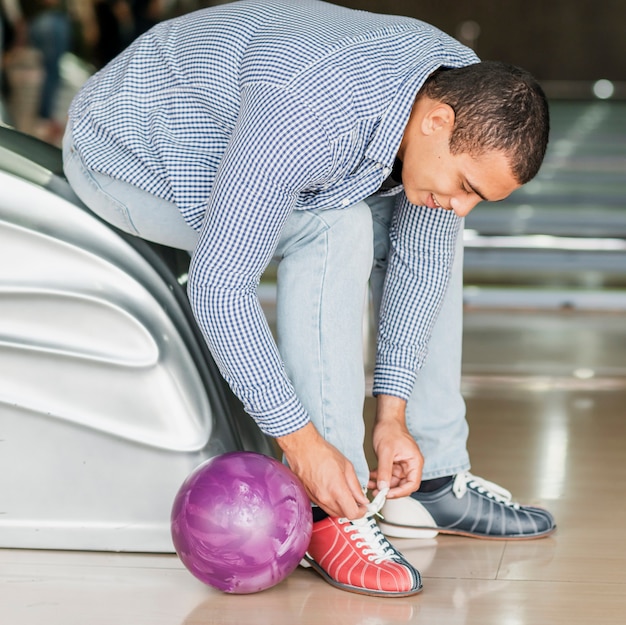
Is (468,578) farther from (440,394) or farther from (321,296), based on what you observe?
(321,296)

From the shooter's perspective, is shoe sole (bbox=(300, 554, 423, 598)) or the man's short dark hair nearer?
the man's short dark hair

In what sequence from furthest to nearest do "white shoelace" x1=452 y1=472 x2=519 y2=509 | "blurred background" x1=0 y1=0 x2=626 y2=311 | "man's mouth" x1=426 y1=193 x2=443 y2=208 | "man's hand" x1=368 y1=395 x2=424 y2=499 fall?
"blurred background" x1=0 y1=0 x2=626 y2=311 → "white shoelace" x1=452 y1=472 x2=519 y2=509 → "man's hand" x1=368 y1=395 x2=424 y2=499 → "man's mouth" x1=426 y1=193 x2=443 y2=208

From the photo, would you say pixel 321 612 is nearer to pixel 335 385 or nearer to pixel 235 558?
pixel 235 558

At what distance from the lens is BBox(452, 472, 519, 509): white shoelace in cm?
150

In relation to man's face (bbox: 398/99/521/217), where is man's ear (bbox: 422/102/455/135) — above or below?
above

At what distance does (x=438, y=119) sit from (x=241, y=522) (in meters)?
0.51

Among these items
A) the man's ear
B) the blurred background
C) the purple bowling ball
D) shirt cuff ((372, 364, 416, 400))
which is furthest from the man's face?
the blurred background

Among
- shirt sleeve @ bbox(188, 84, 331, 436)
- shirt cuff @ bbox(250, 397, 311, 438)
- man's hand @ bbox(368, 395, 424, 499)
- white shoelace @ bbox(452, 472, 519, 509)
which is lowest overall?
white shoelace @ bbox(452, 472, 519, 509)

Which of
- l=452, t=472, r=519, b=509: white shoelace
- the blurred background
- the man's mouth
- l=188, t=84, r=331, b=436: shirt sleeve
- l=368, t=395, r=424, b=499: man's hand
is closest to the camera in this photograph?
l=188, t=84, r=331, b=436: shirt sleeve

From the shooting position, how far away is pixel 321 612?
121 cm

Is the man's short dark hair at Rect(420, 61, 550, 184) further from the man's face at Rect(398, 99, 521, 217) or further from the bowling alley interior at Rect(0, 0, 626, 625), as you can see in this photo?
the bowling alley interior at Rect(0, 0, 626, 625)

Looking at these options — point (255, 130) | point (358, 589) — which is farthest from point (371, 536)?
point (255, 130)

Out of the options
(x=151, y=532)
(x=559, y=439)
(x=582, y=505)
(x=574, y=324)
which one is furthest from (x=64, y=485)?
(x=574, y=324)

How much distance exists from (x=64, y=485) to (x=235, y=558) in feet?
1.09
